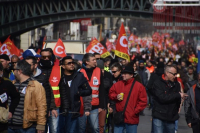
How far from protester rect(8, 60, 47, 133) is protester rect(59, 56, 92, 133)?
1.75m

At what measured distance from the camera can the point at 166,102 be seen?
8.81 m

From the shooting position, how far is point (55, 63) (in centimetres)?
950

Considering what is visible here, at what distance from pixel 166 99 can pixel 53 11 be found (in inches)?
2002

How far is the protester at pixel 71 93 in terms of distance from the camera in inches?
351

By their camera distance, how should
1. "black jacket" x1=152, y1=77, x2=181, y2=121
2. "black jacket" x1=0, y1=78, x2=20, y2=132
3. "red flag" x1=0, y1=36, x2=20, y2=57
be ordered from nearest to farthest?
"black jacket" x1=0, y1=78, x2=20, y2=132 < "black jacket" x1=152, y1=77, x2=181, y2=121 < "red flag" x1=0, y1=36, x2=20, y2=57

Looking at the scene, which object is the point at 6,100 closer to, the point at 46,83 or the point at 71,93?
the point at 46,83

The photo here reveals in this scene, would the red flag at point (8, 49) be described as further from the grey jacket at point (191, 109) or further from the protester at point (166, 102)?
the grey jacket at point (191, 109)

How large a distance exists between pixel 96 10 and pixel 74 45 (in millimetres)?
31653

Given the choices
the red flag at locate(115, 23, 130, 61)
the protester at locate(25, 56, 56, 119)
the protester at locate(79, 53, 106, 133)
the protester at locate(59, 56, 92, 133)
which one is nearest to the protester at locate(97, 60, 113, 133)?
the protester at locate(79, 53, 106, 133)

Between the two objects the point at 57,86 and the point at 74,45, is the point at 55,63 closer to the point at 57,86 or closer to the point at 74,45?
the point at 57,86

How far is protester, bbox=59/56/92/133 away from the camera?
29.3 ft

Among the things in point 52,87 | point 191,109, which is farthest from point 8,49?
point 191,109

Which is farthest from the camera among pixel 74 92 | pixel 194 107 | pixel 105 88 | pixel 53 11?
pixel 53 11

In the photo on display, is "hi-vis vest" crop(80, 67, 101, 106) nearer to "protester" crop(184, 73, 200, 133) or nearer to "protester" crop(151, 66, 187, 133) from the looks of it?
"protester" crop(151, 66, 187, 133)
